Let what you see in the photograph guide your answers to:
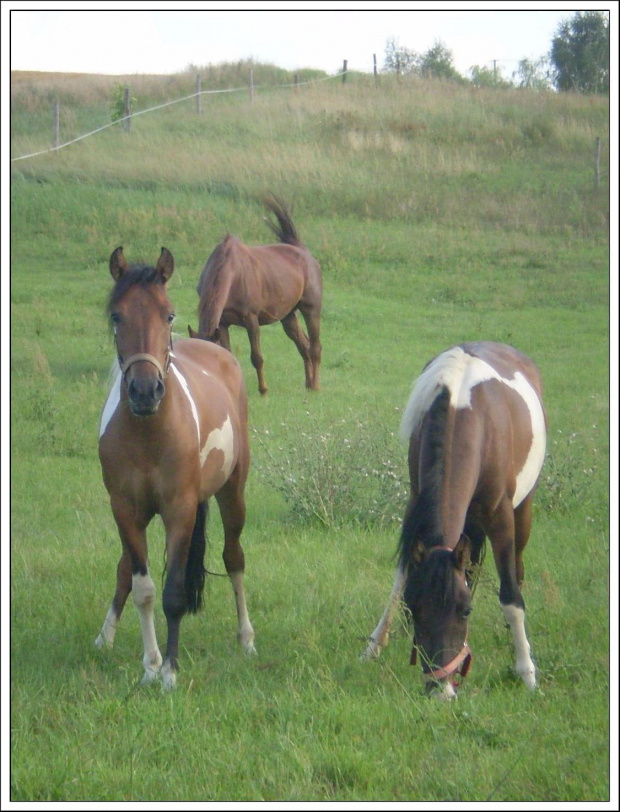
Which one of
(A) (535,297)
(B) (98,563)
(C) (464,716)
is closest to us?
(C) (464,716)

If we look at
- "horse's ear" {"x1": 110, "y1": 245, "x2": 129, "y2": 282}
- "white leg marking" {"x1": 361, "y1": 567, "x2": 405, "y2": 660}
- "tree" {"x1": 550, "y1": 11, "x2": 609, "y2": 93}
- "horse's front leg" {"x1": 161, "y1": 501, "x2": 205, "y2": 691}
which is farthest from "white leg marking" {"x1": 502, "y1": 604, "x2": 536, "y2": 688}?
"tree" {"x1": 550, "y1": 11, "x2": 609, "y2": 93}

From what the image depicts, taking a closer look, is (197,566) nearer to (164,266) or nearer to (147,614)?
(147,614)

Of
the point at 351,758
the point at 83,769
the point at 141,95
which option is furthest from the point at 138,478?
the point at 141,95

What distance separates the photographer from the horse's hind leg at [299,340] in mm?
11469

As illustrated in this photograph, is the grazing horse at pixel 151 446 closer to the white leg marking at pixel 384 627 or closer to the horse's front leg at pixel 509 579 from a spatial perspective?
the white leg marking at pixel 384 627

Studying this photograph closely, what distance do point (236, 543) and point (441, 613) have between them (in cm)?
169

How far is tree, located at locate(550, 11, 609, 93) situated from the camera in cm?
1180

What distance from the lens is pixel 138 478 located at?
426 cm

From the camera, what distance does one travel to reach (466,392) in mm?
4422

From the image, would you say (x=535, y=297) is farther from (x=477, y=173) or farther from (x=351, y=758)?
(x=351, y=758)

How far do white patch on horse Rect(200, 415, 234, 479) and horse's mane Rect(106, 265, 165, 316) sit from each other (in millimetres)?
906

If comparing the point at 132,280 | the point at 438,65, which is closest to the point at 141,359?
the point at 132,280

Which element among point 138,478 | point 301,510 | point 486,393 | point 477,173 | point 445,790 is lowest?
point 445,790

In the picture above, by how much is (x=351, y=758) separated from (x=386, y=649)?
128 centimetres
